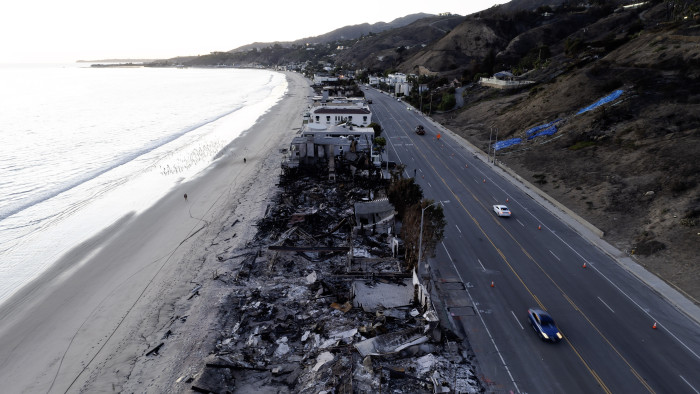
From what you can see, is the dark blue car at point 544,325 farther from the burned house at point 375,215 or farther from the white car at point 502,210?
the white car at point 502,210

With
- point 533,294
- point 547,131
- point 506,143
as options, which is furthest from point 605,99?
point 533,294

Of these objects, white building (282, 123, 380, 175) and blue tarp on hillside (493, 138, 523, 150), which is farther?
blue tarp on hillside (493, 138, 523, 150)

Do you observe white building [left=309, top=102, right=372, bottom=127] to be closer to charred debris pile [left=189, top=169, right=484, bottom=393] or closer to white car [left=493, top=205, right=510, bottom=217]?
charred debris pile [left=189, top=169, right=484, bottom=393]

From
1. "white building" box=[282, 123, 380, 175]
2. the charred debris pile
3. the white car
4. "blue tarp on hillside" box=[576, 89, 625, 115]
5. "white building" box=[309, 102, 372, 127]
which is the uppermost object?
"blue tarp on hillside" box=[576, 89, 625, 115]

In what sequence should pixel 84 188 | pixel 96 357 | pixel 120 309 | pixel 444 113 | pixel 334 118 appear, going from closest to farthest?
pixel 96 357
pixel 120 309
pixel 84 188
pixel 334 118
pixel 444 113

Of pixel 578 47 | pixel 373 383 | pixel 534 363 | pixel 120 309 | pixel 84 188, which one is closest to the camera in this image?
pixel 373 383

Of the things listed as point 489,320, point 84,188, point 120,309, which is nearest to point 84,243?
point 120,309

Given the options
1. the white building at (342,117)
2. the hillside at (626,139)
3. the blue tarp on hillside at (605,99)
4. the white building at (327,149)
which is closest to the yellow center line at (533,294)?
the hillside at (626,139)

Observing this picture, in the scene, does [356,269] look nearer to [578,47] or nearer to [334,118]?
[334,118]

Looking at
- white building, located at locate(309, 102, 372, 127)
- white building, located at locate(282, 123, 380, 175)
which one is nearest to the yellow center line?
white building, located at locate(282, 123, 380, 175)
